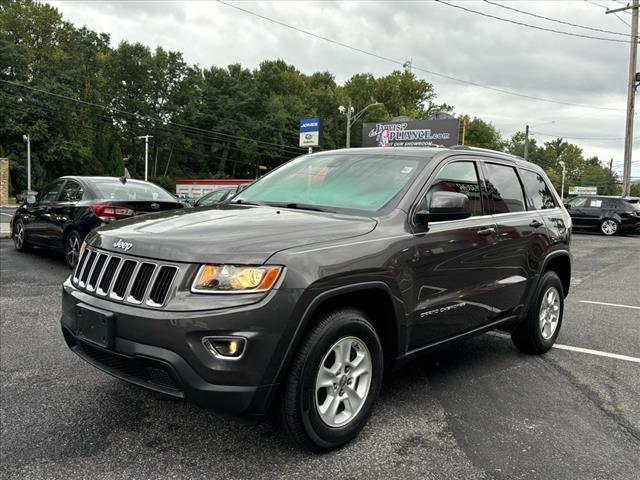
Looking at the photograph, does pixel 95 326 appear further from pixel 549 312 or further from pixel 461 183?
Answer: pixel 549 312

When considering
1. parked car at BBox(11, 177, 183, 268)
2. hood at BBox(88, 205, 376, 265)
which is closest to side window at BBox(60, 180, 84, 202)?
parked car at BBox(11, 177, 183, 268)

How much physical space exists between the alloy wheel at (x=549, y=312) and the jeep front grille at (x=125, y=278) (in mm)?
3499

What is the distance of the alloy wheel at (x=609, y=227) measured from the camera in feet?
69.3

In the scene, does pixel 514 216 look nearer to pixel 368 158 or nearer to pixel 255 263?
pixel 368 158

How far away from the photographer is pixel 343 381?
3107 millimetres

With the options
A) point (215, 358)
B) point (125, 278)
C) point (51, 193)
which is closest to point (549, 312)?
point (215, 358)

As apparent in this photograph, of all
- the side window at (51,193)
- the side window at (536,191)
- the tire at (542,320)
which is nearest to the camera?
the tire at (542,320)

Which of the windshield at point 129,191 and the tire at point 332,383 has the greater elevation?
the windshield at point 129,191

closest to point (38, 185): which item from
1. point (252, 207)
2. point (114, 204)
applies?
point (114, 204)

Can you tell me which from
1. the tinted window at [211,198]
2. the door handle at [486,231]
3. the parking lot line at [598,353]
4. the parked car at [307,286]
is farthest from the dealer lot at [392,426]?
the tinted window at [211,198]

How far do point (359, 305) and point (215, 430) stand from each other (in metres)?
1.13

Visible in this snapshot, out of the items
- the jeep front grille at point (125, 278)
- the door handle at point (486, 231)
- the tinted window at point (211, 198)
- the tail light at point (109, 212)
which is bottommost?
the jeep front grille at point (125, 278)

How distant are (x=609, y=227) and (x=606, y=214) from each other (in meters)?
0.51

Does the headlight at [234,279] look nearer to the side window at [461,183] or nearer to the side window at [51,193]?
the side window at [461,183]
